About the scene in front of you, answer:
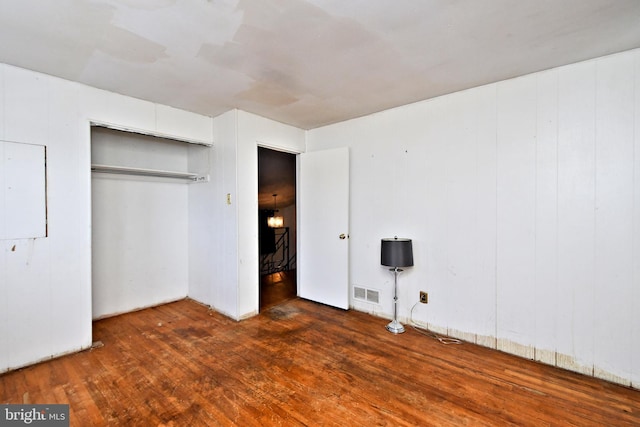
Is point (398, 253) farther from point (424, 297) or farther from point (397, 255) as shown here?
point (424, 297)

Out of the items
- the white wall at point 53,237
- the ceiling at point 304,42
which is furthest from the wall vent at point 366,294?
the white wall at point 53,237

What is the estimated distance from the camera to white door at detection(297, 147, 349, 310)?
12.3 feet

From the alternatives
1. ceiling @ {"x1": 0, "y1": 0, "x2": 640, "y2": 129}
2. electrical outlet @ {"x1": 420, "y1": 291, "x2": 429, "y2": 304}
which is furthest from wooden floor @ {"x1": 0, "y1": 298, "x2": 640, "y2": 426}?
ceiling @ {"x1": 0, "y1": 0, "x2": 640, "y2": 129}

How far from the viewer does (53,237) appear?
101 inches

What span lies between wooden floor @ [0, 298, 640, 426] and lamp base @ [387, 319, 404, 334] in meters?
0.09

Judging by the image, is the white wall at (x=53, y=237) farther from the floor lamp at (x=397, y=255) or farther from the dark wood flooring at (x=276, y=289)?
the floor lamp at (x=397, y=255)

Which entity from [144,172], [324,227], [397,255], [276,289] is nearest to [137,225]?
[144,172]

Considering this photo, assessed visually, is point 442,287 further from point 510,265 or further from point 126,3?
point 126,3

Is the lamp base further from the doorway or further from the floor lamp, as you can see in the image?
the doorway

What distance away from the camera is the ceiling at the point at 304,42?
168 centimetres

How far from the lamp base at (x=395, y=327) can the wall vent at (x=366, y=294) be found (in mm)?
387

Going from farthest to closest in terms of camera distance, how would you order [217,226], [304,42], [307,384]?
1. [217,226]
2. [307,384]
3. [304,42]

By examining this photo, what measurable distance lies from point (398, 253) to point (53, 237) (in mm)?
3293

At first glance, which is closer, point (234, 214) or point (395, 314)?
point (395, 314)
